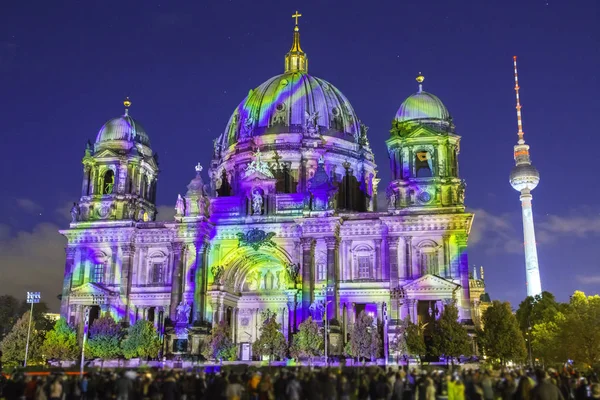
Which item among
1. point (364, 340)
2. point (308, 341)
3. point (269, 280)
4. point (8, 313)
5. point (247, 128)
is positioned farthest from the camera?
point (8, 313)

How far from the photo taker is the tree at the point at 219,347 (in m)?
63.7

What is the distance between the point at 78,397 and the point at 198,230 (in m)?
45.1

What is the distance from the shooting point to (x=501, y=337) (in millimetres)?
60281

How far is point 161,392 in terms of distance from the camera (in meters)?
24.8

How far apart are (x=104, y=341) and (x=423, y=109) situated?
39.6 metres

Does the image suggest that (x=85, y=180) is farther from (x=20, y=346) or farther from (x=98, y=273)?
(x=20, y=346)

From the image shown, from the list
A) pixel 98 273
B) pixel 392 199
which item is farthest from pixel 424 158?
pixel 98 273

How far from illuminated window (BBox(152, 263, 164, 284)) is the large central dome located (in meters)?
20.6

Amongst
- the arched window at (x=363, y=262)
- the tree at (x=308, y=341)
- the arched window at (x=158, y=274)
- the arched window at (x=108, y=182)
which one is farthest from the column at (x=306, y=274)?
the arched window at (x=108, y=182)

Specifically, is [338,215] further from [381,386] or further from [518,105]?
[518,105]

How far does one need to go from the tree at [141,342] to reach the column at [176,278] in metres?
3.05

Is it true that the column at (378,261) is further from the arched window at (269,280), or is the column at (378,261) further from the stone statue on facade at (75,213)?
the stone statue on facade at (75,213)

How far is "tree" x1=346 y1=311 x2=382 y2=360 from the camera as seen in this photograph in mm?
62094

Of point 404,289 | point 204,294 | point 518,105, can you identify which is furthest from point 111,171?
point 518,105
